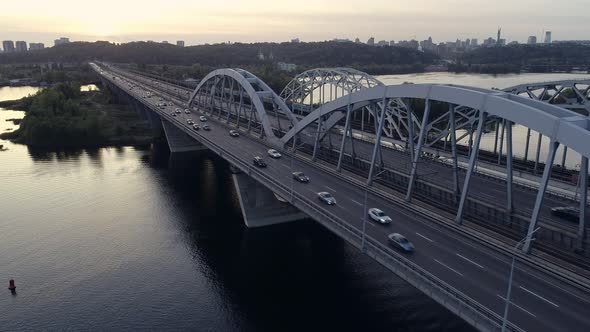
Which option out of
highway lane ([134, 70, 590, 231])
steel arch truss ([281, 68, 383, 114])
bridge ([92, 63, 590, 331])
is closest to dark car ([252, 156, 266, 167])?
bridge ([92, 63, 590, 331])

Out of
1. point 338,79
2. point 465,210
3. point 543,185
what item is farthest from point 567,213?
point 338,79

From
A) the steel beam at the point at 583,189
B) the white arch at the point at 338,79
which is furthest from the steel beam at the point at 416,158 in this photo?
the white arch at the point at 338,79

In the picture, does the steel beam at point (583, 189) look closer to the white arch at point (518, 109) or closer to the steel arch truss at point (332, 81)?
the white arch at point (518, 109)

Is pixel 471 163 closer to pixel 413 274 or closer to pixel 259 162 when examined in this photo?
pixel 413 274

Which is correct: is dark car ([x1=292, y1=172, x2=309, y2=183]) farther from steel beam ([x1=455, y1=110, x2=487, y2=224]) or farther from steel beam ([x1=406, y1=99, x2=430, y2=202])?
steel beam ([x1=455, y1=110, x2=487, y2=224])

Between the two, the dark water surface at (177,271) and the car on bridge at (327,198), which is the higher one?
the car on bridge at (327,198)

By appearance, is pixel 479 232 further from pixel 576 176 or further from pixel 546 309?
pixel 576 176

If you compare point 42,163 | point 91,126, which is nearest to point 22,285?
point 42,163
